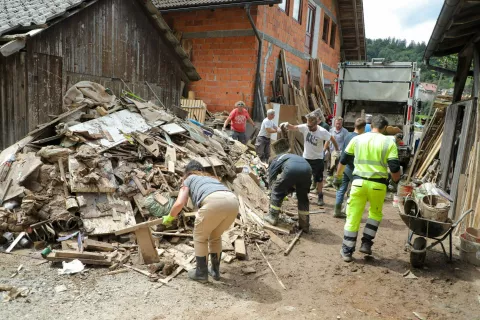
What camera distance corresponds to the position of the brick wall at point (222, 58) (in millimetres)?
11922

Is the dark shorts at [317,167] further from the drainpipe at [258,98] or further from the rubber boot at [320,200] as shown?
the drainpipe at [258,98]

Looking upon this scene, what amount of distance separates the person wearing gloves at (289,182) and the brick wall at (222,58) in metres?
6.24

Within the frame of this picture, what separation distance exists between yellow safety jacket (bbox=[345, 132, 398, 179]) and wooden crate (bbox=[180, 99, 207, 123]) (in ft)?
25.1

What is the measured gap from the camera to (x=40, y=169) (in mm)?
5523

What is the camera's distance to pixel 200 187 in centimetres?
416

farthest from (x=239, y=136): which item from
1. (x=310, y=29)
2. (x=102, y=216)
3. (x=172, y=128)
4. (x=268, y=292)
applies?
(x=310, y=29)

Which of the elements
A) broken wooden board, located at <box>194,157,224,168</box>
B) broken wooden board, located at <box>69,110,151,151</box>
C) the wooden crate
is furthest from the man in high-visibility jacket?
the wooden crate

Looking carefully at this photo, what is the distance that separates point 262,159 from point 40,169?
6243 mm

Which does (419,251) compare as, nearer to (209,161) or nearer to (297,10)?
(209,161)

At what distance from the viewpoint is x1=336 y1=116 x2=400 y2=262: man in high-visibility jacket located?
499 cm

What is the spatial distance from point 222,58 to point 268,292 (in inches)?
381

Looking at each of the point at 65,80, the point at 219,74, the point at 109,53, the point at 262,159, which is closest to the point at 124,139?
the point at 65,80

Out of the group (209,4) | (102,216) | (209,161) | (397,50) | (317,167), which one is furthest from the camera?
(397,50)

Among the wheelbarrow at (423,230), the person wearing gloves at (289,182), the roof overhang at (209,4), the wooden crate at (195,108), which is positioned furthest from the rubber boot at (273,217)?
the roof overhang at (209,4)
